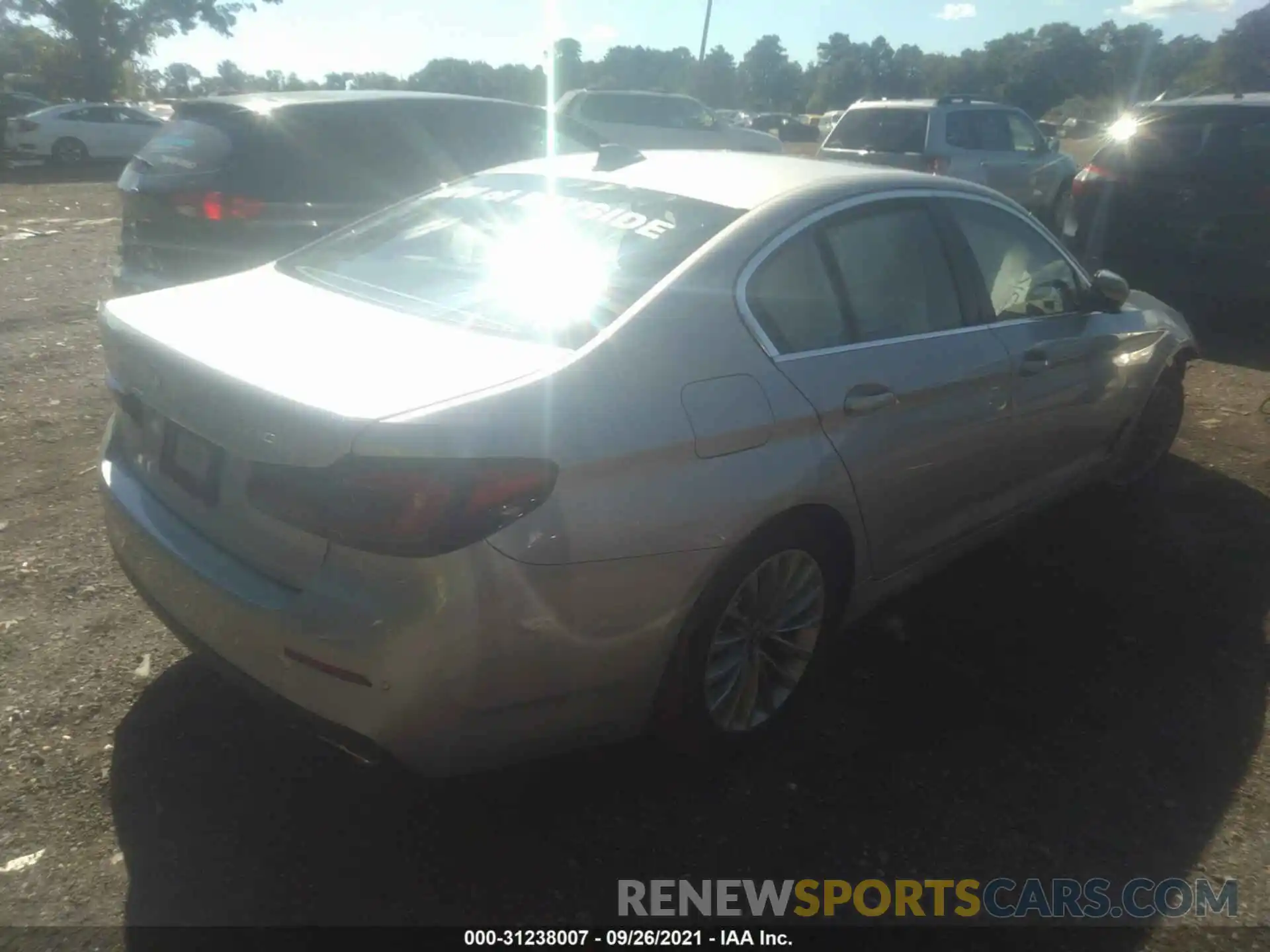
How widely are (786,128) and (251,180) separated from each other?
147ft

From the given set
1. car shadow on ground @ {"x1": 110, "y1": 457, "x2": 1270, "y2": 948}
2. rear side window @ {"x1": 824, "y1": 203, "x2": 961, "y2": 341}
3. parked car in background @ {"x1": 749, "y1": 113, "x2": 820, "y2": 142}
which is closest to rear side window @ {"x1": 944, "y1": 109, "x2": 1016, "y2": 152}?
rear side window @ {"x1": 824, "y1": 203, "x2": 961, "y2": 341}

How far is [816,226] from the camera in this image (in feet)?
10.5

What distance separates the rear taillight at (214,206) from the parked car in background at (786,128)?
40277 millimetres

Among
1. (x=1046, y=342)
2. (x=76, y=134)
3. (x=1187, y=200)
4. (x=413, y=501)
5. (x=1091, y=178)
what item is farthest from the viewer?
(x=76, y=134)

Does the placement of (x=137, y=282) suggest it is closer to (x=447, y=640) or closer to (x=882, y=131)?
(x=447, y=640)

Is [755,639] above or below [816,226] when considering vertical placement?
below

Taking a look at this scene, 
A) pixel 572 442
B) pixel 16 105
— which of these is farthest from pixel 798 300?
pixel 16 105

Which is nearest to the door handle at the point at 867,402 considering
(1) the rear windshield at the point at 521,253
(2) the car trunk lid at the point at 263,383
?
(1) the rear windshield at the point at 521,253

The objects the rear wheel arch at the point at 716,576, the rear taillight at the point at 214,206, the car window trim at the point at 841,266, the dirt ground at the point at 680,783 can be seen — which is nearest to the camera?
the dirt ground at the point at 680,783

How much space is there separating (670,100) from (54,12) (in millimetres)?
37715

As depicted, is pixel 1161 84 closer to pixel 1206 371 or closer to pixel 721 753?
pixel 1206 371

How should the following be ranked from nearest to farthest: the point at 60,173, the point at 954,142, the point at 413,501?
1. the point at 413,501
2. the point at 954,142
3. the point at 60,173

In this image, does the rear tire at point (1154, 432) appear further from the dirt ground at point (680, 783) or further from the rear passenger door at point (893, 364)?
the rear passenger door at point (893, 364)

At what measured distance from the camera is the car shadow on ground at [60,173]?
21.7 metres
